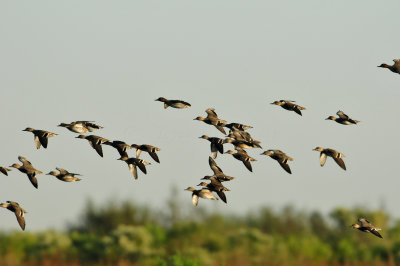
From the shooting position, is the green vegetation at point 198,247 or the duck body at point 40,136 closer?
the duck body at point 40,136

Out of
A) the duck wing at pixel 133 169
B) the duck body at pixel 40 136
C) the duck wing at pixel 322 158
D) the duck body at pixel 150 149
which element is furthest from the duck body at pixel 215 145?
the duck body at pixel 40 136

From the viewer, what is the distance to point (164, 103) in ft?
76.2

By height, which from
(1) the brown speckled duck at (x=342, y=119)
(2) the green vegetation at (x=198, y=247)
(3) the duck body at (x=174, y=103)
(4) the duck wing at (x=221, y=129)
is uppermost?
(3) the duck body at (x=174, y=103)

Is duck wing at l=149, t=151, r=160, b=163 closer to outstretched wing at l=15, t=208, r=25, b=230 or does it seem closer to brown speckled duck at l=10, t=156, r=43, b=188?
brown speckled duck at l=10, t=156, r=43, b=188

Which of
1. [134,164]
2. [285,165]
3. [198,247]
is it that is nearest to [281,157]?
[285,165]

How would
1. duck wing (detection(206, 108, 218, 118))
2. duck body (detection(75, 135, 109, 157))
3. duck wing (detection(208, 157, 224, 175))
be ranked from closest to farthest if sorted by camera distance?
duck wing (detection(208, 157, 224, 175)), duck body (detection(75, 135, 109, 157)), duck wing (detection(206, 108, 218, 118))

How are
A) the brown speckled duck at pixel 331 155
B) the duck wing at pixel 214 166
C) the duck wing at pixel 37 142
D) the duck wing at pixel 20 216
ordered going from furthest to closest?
1. the duck wing at pixel 214 166
2. the duck wing at pixel 37 142
3. the brown speckled duck at pixel 331 155
4. the duck wing at pixel 20 216

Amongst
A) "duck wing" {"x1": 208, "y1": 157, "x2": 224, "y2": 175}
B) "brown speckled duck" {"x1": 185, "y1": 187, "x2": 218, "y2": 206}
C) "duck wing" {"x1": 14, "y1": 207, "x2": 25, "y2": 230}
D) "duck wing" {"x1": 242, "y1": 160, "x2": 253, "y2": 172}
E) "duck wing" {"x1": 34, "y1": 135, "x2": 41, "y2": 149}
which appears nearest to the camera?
"duck wing" {"x1": 14, "y1": 207, "x2": 25, "y2": 230}

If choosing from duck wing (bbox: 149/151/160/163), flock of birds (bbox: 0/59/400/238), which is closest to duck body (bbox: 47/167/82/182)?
flock of birds (bbox: 0/59/400/238)

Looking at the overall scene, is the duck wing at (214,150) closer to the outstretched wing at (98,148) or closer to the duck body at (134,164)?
the duck body at (134,164)

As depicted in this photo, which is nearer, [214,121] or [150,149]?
[150,149]

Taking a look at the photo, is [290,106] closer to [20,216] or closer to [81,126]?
[81,126]

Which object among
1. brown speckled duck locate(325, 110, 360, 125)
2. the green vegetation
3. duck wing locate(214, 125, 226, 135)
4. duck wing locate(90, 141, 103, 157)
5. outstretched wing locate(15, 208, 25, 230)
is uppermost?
brown speckled duck locate(325, 110, 360, 125)

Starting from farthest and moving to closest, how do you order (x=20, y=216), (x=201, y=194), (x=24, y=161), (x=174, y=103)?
1. (x=174, y=103)
2. (x=24, y=161)
3. (x=201, y=194)
4. (x=20, y=216)
